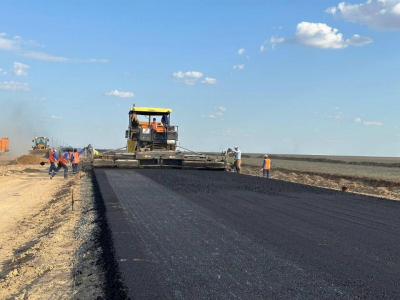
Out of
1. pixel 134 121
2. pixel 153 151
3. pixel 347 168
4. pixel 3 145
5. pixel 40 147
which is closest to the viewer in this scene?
pixel 153 151

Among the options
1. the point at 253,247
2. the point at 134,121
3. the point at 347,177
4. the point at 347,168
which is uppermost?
the point at 134,121

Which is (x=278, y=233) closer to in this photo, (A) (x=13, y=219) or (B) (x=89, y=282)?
(B) (x=89, y=282)

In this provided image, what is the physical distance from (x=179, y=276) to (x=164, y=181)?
36.1 feet

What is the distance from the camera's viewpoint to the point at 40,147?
143 feet

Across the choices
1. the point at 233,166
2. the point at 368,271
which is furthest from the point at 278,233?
the point at 233,166

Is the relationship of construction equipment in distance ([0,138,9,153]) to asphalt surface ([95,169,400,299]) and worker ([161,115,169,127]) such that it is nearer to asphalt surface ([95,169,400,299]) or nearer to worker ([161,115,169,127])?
worker ([161,115,169,127])

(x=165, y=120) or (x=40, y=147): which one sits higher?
(x=165, y=120)

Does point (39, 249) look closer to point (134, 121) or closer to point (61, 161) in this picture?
point (61, 161)

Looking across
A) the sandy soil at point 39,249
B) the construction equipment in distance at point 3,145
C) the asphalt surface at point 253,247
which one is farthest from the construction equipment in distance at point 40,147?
the asphalt surface at point 253,247

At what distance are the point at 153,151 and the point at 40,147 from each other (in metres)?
24.7

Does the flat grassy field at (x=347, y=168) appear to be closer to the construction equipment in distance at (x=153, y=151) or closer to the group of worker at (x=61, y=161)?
the construction equipment in distance at (x=153, y=151)

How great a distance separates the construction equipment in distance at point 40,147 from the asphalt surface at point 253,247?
102 ft

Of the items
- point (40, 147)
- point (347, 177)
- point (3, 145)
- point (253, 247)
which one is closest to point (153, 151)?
point (347, 177)

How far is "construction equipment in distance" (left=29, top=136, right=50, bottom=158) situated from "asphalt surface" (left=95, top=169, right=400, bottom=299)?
30968 mm
